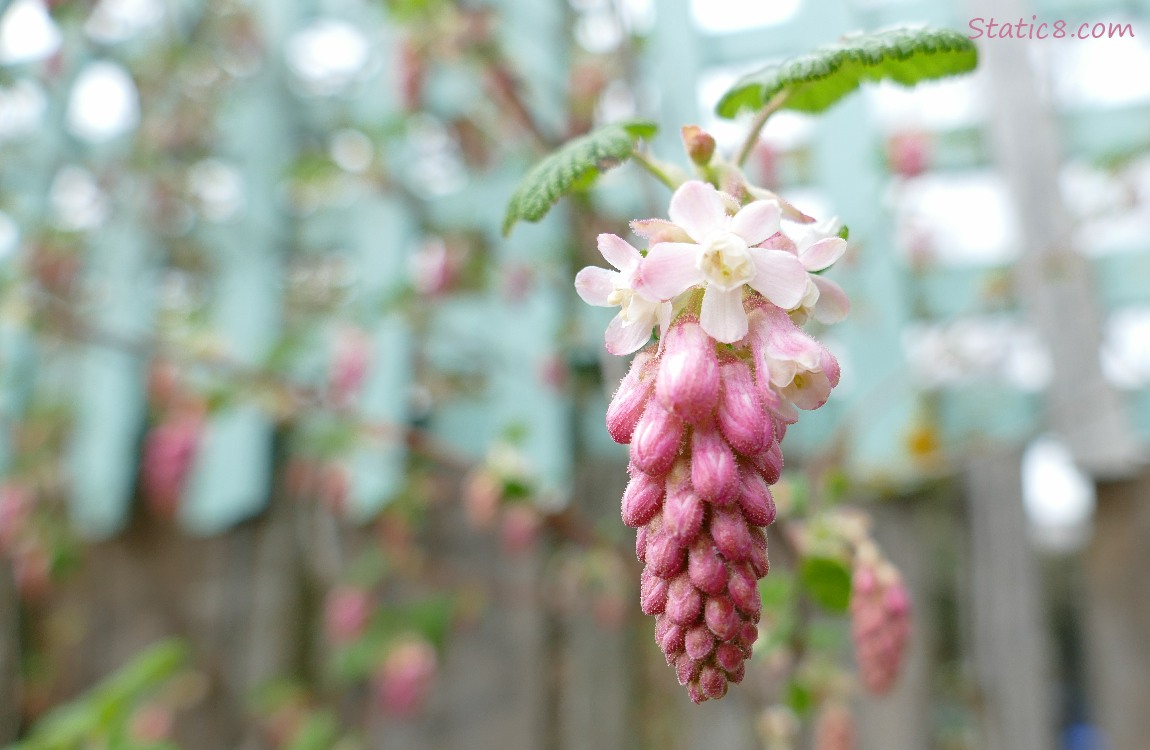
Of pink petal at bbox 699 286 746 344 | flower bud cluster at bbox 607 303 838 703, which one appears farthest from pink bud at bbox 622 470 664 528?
pink petal at bbox 699 286 746 344

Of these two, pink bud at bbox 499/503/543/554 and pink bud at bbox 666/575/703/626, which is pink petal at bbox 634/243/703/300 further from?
pink bud at bbox 499/503/543/554

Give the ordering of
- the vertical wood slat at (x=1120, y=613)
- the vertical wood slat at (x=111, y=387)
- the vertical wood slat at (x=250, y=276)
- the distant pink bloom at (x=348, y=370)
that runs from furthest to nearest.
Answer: the vertical wood slat at (x=111, y=387), the vertical wood slat at (x=250, y=276), the distant pink bloom at (x=348, y=370), the vertical wood slat at (x=1120, y=613)

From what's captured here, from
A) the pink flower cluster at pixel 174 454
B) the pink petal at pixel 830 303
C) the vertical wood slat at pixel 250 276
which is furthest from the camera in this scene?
the vertical wood slat at pixel 250 276

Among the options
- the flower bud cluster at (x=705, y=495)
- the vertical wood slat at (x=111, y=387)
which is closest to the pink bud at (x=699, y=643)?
the flower bud cluster at (x=705, y=495)

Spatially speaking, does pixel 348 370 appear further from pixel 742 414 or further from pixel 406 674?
pixel 742 414

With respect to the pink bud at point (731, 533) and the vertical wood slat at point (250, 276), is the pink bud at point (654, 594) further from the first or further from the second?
the vertical wood slat at point (250, 276)

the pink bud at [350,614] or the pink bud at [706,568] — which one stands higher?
the pink bud at [706,568]

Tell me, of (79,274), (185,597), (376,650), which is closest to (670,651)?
(376,650)

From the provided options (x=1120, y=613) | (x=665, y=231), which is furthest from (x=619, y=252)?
(x=1120, y=613)
